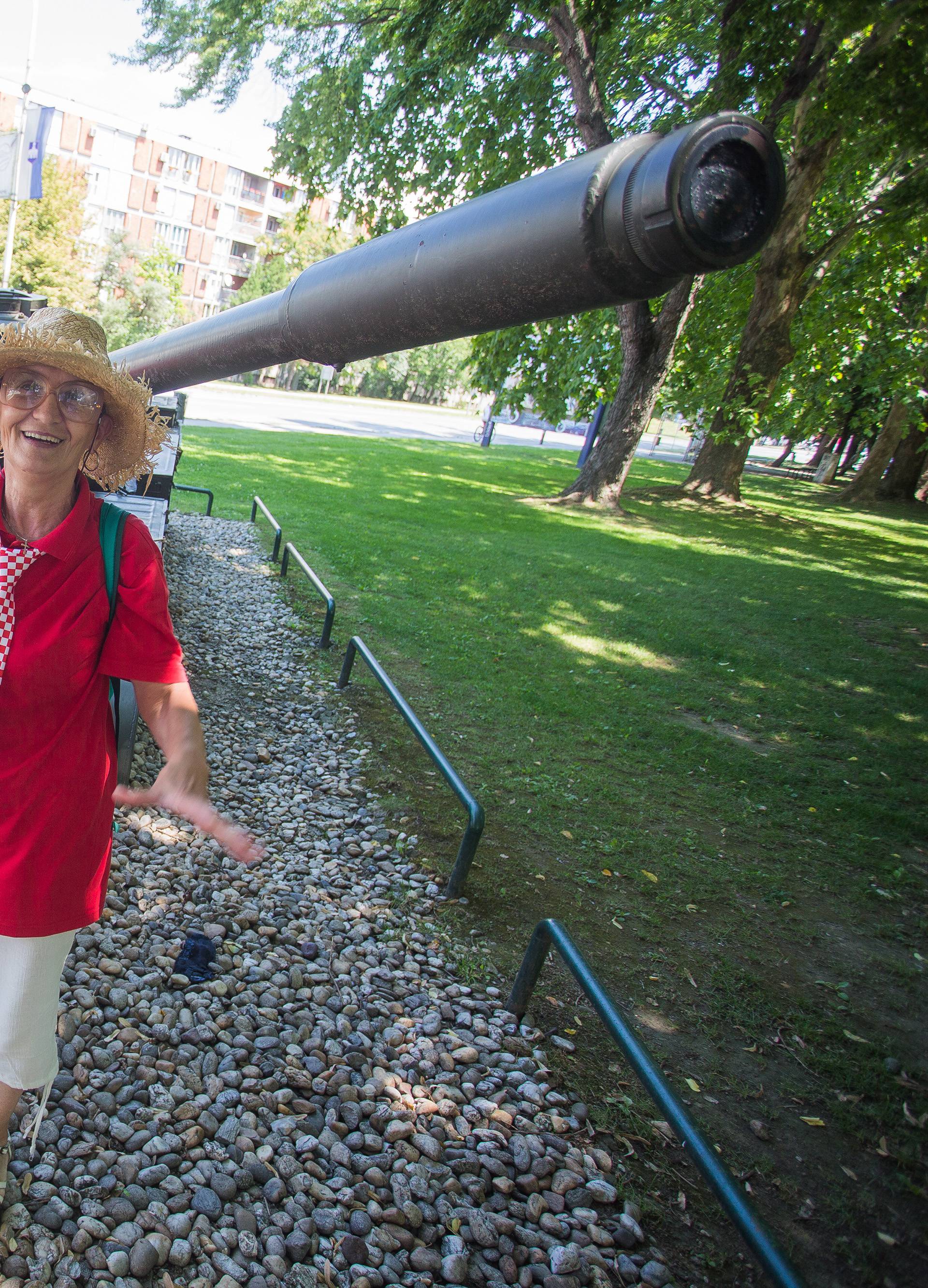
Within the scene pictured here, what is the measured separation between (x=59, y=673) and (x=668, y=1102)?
2.01 m

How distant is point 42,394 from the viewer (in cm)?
208

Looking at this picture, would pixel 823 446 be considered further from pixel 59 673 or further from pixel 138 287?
pixel 59 673

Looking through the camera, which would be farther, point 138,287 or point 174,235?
point 174,235

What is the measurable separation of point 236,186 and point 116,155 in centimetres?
1087

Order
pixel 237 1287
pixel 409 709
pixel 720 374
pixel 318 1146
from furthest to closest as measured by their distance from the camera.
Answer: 1. pixel 720 374
2. pixel 409 709
3. pixel 318 1146
4. pixel 237 1287

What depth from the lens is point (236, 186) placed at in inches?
2840

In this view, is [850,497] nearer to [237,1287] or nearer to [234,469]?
[234,469]

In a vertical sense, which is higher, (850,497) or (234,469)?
(850,497)

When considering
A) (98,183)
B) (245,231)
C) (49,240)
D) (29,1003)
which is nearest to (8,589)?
(29,1003)

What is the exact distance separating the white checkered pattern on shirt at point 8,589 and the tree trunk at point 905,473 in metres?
28.4

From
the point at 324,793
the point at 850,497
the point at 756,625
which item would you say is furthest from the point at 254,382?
the point at 324,793

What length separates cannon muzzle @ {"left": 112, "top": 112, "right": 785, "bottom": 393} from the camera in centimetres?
143

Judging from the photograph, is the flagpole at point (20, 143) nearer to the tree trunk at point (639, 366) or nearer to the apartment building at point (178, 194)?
the tree trunk at point (639, 366)

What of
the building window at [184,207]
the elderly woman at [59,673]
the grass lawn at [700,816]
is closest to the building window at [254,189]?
the building window at [184,207]
